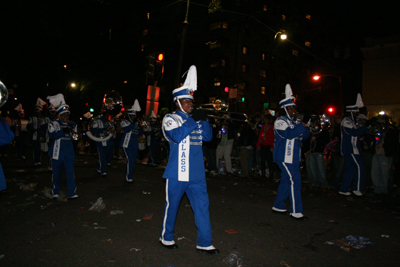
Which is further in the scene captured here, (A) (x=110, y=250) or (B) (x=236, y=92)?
(B) (x=236, y=92)

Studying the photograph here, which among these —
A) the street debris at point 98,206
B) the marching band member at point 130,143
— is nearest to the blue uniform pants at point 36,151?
the marching band member at point 130,143

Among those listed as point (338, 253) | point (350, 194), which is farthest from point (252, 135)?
point (338, 253)

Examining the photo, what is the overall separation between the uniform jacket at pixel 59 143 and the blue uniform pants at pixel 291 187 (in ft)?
15.1

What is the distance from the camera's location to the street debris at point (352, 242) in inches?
168

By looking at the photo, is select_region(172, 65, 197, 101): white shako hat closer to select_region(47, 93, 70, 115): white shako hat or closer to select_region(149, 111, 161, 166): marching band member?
select_region(47, 93, 70, 115): white shako hat

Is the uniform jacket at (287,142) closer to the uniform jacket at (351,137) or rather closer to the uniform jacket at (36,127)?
the uniform jacket at (351,137)

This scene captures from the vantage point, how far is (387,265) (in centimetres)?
371

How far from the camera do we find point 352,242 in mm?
4434

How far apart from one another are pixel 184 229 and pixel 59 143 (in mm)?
3607

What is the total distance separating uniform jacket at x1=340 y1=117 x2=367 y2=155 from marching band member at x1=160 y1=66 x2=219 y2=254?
16.6 ft

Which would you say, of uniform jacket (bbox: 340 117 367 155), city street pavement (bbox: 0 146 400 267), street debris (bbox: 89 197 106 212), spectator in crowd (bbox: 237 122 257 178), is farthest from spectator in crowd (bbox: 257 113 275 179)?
street debris (bbox: 89 197 106 212)

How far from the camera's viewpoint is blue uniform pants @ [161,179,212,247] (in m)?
3.83

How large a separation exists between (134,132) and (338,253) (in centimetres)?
673

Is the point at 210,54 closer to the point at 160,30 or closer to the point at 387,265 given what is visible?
the point at 160,30
